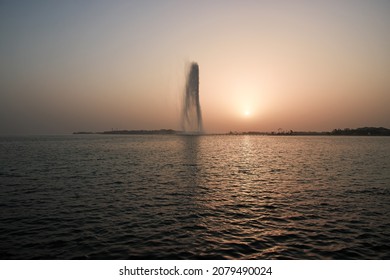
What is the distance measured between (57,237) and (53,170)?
1128 inches

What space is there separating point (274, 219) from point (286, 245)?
14.2 feet

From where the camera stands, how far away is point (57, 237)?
48.1 ft

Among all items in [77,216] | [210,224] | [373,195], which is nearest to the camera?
[210,224]

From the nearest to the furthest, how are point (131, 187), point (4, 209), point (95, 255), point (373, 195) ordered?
point (95, 255) < point (4, 209) < point (373, 195) < point (131, 187)

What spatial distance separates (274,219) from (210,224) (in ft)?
14.9

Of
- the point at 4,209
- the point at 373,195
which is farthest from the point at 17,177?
the point at 373,195

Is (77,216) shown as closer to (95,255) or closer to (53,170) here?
(95,255)

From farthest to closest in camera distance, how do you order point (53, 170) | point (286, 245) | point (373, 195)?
point (53, 170) < point (373, 195) < point (286, 245)

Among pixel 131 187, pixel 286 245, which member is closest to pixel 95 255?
pixel 286 245

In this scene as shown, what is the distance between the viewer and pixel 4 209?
65.3ft
